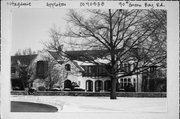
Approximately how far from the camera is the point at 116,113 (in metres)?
4.35

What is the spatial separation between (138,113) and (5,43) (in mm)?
2073

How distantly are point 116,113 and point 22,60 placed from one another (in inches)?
58.8

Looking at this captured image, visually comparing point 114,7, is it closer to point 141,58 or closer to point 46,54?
point 141,58

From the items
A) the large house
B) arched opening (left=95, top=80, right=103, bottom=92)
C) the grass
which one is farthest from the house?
arched opening (left=95, top=80, right=103, bottom=92)

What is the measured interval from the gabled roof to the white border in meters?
0.08

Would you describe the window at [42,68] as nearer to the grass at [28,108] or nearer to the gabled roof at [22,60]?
the gabled roof at [22,60]

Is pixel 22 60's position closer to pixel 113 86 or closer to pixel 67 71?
pixel 67 71

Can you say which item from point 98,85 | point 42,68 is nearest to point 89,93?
point 98,85

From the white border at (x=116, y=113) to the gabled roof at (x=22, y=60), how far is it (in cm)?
8

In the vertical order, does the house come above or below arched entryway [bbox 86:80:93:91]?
above

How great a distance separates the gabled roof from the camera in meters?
4.34

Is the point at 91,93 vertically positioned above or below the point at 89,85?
below

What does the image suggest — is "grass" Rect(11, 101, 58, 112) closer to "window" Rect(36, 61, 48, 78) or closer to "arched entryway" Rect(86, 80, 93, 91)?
"window" Rect(36, 61, 48, 78)

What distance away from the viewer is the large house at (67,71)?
4.38 metres
